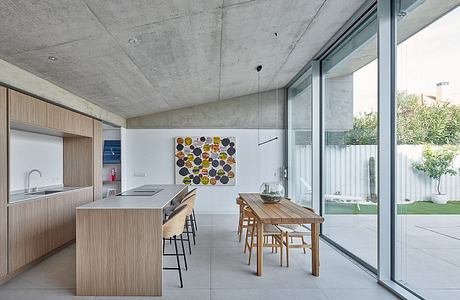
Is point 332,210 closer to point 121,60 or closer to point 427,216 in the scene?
point 427,216

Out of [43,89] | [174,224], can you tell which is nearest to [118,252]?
[174,224]

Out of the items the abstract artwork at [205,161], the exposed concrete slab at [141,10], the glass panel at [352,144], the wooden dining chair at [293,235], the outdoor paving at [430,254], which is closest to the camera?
the exposed concrete slab at [141,10]

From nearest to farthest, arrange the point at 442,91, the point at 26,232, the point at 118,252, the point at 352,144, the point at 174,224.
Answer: the point at 442,91 < the point at 118,252 < the point at 174,224 < the point at 26,232 < the point at 352,144

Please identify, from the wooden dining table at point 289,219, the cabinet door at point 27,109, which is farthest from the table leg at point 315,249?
the cabinet door at point 27,109

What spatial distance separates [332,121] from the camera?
17.4ft

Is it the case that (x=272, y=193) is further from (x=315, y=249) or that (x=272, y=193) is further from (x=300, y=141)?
(x=300, y=141)

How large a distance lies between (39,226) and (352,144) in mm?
4417

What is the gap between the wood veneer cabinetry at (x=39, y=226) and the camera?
143 inches

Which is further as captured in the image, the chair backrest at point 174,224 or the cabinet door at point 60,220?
the cabinet door at point 60,220

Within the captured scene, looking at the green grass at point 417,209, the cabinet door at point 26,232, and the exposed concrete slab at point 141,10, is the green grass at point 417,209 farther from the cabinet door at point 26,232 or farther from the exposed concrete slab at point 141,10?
the cabinet door at point 26,232

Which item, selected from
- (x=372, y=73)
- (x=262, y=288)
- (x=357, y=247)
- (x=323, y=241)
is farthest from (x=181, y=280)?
(x=372, y=73)

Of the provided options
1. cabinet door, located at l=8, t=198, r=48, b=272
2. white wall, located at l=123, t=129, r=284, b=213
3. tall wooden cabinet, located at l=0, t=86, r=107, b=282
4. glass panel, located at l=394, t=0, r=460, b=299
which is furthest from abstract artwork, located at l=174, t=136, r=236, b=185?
glass panel, located at l=394, t=0, r=460, b=299

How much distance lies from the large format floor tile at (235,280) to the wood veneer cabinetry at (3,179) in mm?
327

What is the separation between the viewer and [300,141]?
7129mm
